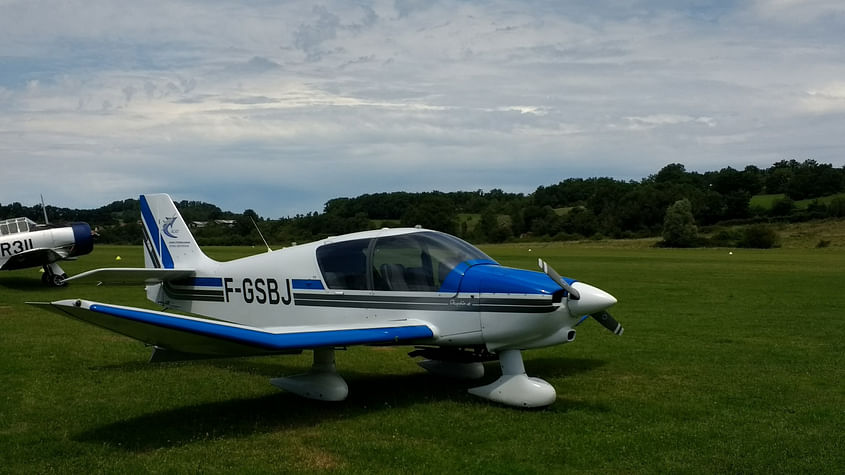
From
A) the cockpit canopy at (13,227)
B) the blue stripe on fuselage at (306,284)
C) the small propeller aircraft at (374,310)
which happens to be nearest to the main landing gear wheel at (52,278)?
the cockpit canopy at (13,227)

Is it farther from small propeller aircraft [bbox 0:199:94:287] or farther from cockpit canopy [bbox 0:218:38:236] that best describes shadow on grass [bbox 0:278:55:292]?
cockpit canopy [bbox 0:218:38:236]

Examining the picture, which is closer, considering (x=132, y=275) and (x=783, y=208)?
(x=132, y=275)

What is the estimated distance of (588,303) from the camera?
6875mm

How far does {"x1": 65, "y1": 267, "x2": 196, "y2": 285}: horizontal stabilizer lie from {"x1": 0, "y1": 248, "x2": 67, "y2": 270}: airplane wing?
15.1 meters

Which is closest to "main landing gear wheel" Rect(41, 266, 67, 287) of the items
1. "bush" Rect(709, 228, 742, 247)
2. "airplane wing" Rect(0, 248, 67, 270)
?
"airplane wing" Rect(0, 248, 67, 270)

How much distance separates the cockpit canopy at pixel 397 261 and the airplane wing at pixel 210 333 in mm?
694

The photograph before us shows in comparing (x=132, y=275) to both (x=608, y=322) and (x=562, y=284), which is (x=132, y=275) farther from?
(x=608, y=322)

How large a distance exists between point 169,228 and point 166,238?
14 centimetres

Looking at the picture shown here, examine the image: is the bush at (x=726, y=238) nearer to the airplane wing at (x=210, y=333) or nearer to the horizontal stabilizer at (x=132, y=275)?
the horizontal stabilizer at (x=132, y=275)

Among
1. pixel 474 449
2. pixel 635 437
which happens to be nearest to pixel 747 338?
pixel 635 437

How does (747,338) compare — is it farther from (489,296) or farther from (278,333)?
(278,333)

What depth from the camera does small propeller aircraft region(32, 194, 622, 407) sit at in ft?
20.4

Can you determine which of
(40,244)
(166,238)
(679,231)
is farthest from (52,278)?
(679,231)

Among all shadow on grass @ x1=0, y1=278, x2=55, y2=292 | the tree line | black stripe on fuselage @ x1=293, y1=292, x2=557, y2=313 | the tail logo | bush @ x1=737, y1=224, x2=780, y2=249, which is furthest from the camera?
the tree line
